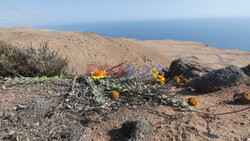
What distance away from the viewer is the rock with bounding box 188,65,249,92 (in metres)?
3.39

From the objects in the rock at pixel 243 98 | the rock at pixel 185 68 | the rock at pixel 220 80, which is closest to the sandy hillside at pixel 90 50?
the rock at pixel 185 68

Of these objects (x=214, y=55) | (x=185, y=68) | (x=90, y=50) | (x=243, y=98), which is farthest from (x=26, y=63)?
(x=214, y=55)

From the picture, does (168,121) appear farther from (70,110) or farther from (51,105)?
(51,105)

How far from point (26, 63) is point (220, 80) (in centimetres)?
361

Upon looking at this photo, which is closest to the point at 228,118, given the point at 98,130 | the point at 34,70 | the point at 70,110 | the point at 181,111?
the point at 181,111

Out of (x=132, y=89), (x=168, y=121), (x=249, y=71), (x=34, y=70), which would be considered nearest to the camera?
(x=168, y=121)

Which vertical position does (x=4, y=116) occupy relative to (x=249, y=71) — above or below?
above

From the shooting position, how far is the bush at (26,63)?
297 cm

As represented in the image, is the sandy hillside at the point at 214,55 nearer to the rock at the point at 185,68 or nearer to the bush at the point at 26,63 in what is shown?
the rock at the point at 185,68

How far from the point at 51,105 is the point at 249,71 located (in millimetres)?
4523

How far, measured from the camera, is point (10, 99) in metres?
2.04

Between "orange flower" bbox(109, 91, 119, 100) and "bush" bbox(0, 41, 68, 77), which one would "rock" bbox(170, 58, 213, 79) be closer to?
"orange flower" bbox(109, 91, 119, 100)

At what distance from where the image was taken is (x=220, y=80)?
341 cm

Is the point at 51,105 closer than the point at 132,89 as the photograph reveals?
Yes
